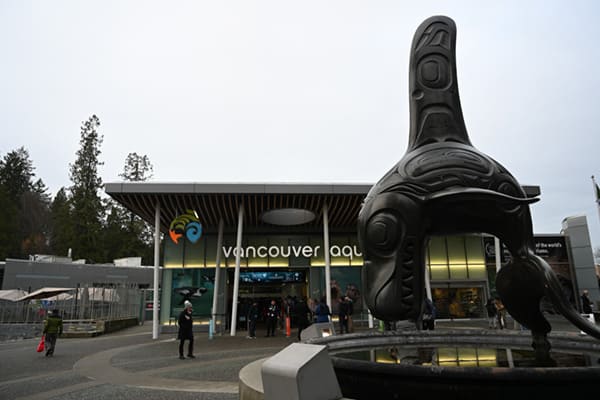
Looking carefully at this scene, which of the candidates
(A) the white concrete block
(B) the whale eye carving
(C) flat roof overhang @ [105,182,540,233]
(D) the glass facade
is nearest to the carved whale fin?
(B) the whale eye carving

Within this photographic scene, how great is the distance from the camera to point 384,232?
17.8 feet

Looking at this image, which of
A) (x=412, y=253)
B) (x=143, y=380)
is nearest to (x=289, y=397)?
(x=412, y=253)

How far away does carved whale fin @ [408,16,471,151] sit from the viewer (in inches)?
245

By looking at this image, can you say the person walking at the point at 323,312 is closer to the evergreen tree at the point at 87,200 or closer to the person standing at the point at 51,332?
the person standing at the point at 51,332

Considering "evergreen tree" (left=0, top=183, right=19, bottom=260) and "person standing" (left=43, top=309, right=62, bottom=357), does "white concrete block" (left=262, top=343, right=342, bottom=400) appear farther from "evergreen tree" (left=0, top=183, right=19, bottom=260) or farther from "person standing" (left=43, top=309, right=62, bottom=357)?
"evergreen tree" (left=0, top=183, right=19, bottom=260)

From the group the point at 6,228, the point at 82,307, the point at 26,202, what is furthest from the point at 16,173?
the point at 82,307

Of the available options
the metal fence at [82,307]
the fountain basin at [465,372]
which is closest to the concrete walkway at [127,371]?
the fountain basin at [465,372]

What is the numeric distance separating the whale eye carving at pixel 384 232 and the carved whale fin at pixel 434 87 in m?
1.48

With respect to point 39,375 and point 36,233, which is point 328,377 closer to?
point 39,375

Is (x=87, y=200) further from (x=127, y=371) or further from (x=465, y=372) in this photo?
(x=465, y=372)

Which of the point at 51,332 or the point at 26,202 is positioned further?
the point at 26,202

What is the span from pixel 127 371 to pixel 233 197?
1068 cm

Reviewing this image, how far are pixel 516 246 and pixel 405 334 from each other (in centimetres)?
235

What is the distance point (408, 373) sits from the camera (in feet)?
12.1
